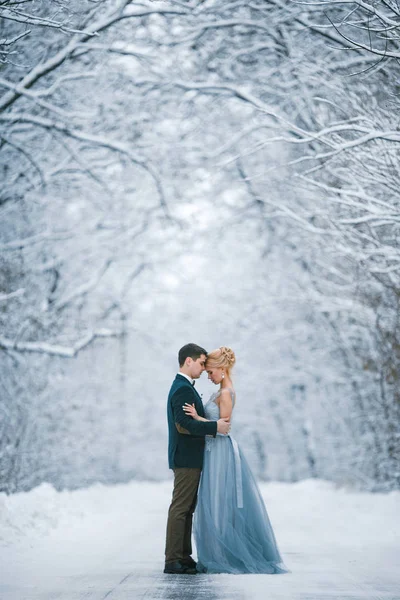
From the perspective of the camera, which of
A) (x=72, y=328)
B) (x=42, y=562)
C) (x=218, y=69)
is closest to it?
(x=42, y=562)

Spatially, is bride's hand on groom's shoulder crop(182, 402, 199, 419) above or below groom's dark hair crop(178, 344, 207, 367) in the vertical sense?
below

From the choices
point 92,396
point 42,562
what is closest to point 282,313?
point 92,396

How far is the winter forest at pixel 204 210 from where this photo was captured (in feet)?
48.9

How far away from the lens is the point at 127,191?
1056 inches

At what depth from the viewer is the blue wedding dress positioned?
9820mm

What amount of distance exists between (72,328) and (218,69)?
12.1 metres

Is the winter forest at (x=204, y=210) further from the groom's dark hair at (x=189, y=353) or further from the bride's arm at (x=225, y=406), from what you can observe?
the bride's arm at (x=225, y=406)

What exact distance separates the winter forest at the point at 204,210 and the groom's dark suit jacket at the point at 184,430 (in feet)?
10.8

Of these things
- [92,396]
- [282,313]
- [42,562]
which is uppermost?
[282,313]

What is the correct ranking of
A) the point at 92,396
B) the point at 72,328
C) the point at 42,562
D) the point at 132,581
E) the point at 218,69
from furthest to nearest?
1. the point at 92,396
2. the point at 72,328
3. the point at 218,69
4. the point at 42,562
5. the point at 132,581

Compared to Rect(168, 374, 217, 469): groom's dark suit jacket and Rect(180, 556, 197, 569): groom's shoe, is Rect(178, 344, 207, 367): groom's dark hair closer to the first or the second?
Rect(168, 374, 217, 469): groom's dark suit jacket

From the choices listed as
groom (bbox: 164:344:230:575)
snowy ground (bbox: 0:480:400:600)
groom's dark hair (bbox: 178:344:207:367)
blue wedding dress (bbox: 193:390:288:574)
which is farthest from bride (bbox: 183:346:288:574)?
snowy ground (bbox: 0:480:400:600)

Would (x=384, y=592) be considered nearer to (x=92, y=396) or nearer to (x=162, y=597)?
(x=162, y=597)

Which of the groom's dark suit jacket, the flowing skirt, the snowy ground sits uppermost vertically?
the groom's dark suit jacket
